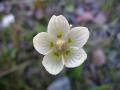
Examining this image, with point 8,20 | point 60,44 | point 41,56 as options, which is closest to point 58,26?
point 60,44

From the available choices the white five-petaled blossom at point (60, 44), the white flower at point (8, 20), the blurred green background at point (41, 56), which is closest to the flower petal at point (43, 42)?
the white five-petaled blossom at point (60, 44)

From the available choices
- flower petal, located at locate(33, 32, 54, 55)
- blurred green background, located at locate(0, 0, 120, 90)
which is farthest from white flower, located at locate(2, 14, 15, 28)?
flower petal, located at locate(33, 32, 54, 55)

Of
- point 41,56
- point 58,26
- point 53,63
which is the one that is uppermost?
point 58,26

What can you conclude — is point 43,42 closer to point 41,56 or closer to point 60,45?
point 60,45

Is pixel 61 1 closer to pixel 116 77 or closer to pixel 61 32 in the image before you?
pixel 116 77

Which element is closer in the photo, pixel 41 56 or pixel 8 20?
pixel 41 56

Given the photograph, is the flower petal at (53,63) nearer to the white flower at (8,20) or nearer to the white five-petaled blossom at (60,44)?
the white five-petaled blossom at (60,44)
